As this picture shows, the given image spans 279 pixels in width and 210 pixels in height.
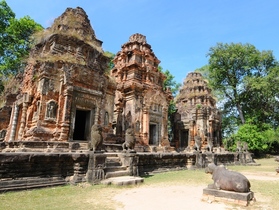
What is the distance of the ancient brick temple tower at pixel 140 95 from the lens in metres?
17.7

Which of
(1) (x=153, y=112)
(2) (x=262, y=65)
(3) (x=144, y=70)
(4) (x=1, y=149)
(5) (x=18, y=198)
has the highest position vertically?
(2) (x=262, y=65)

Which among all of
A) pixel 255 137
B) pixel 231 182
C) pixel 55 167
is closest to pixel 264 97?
pixel 255 137

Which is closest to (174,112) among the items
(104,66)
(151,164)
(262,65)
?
(262,65)

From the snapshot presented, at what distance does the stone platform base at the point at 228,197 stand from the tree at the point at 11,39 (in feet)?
68.3

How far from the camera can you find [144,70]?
1962 centimetres

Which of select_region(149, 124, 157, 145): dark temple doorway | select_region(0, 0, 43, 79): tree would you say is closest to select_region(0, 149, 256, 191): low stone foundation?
select_region(149, 124, 157, 145): dark temple doorway

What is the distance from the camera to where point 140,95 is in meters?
18.3

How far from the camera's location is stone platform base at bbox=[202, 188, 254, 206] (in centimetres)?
483

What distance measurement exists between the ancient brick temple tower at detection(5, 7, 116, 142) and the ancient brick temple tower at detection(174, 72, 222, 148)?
14.9 m

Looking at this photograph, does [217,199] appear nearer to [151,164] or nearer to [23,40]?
[151,164]

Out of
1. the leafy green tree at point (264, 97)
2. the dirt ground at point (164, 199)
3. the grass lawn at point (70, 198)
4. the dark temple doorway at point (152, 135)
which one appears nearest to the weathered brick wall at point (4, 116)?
the grass lawn at point (70, 198)

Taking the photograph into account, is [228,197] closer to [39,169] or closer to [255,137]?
[39,169]

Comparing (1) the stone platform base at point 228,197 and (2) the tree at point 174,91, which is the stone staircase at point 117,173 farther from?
(2) the tree at point 174,91

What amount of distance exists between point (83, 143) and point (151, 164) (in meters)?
3.68
